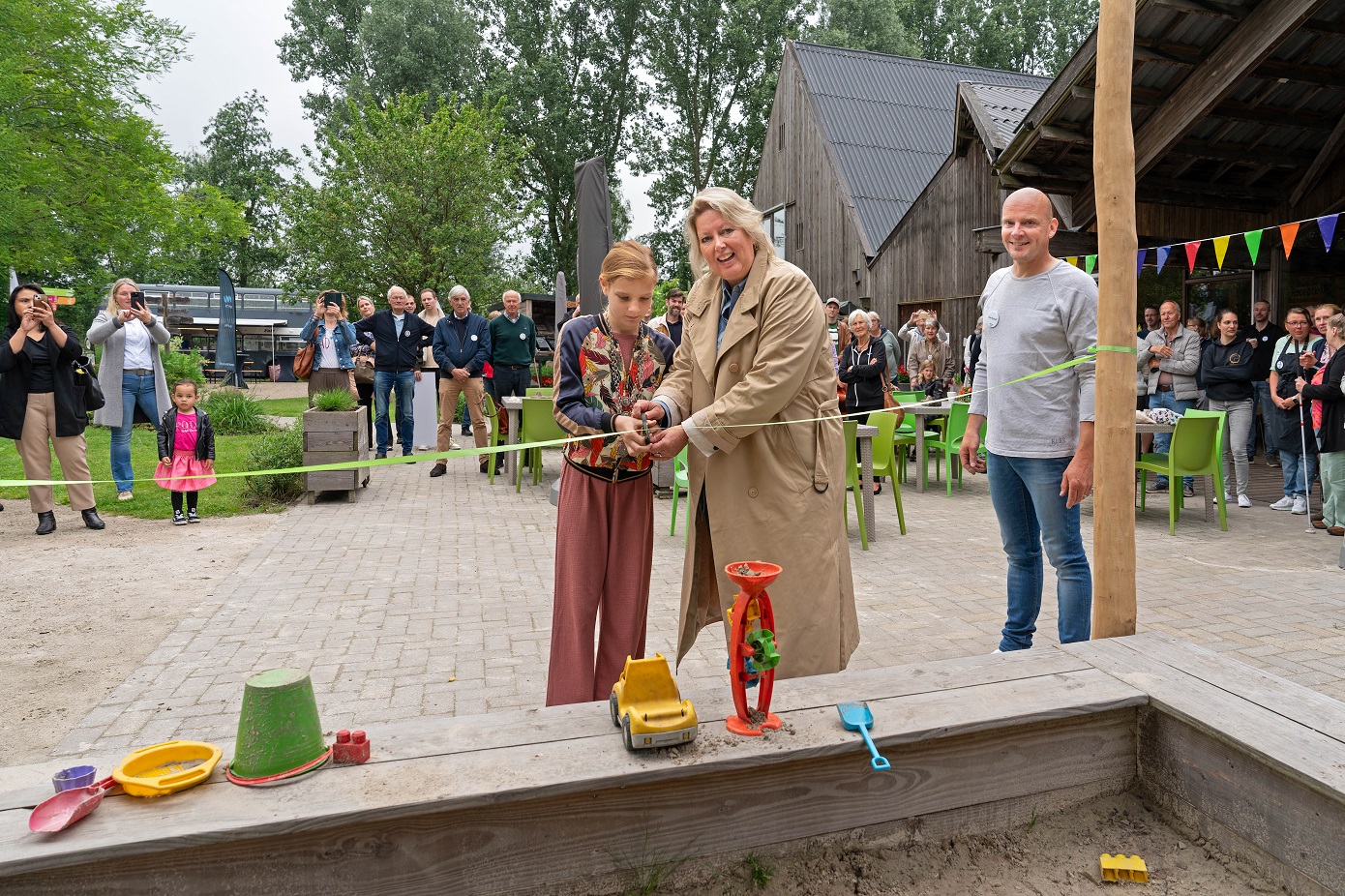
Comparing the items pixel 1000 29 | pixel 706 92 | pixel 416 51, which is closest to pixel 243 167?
pixel 416 51

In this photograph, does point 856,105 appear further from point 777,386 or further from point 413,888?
point 413,888

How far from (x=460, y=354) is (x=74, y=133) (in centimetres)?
1567

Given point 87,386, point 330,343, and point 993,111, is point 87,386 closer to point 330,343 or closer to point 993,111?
point 330,343

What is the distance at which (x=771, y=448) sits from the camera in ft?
9.47

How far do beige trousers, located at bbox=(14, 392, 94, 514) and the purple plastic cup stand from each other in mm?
6582

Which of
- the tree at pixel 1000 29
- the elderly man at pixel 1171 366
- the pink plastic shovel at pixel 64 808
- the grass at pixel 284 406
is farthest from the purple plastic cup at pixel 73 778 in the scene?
the tree at pixel 1000 29

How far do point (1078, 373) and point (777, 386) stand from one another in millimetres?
1354

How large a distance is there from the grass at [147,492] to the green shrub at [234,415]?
156 cm

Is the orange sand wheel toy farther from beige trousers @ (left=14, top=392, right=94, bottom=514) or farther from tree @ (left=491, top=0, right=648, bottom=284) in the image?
tree @ (left=491, top=0, right=648, bottom=284)

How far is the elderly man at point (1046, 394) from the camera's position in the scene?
10.9ft

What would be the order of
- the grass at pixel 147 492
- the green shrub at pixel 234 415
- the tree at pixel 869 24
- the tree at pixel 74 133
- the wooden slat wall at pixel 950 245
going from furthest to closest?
1. the tree at pixel 869 24
2. the tree at pixel 74 133
3. the wooden slat wall at pixel 950 245
4. the green shrub at pixel 234 415
5. the grass at pixel 147 492

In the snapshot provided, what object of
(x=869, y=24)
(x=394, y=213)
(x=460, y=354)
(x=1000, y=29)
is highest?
(x=1000, y=29)

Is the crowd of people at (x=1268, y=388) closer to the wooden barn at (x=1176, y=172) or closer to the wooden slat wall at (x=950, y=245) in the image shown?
the wooden barn at (x=1176, y=172)

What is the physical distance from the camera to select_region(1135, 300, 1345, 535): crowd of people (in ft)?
23.2
